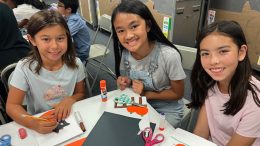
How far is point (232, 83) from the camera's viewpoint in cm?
103

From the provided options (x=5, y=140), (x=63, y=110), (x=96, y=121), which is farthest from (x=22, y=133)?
(x=96, y=121)

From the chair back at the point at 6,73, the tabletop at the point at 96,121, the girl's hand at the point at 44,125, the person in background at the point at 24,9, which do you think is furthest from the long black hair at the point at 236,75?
the person in background at the point at 24,9

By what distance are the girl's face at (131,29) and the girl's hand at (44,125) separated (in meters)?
0.55

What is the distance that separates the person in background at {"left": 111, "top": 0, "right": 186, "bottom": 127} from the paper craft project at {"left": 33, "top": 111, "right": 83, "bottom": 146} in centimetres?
40

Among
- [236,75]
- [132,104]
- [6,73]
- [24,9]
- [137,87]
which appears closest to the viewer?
[236,75]

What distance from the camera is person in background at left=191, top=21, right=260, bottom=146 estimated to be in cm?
96

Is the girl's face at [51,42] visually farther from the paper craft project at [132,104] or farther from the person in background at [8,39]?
the person in background at [8,39]

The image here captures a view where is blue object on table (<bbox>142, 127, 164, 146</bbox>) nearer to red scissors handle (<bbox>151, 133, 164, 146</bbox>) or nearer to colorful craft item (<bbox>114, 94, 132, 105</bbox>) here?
red scissors handle (<bbox>151, 133, 164, 146</bbox>)

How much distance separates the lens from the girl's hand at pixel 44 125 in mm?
970

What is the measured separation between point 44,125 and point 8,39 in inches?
46.6

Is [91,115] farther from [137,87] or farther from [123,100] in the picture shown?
[137,87]

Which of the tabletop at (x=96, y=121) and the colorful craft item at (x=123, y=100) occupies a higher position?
the colorful craft item at (x=123, y=100)

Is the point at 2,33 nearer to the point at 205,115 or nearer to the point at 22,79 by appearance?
the point at 22,79

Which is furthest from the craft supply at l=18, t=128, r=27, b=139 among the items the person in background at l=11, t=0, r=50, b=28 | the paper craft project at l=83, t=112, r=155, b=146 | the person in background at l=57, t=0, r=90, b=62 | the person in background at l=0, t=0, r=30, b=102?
the person in background at l=11, t=0, r=50, b=28
